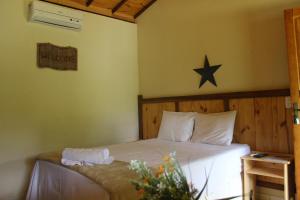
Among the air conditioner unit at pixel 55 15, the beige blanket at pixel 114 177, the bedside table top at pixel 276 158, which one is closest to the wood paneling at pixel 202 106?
the bedside table top at pixel 276 158

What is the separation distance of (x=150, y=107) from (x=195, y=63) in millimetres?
1043

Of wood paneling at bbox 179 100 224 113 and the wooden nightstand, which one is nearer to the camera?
the wooden nightstand

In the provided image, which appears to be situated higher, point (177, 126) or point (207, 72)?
point (207, 72)

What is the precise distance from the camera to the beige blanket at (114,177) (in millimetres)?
1645

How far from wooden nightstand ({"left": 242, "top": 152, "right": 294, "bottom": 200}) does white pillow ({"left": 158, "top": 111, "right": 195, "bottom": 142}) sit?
2.65 feet

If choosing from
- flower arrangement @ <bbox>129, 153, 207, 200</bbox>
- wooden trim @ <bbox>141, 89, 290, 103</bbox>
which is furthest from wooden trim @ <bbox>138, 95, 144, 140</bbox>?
flower arrangement @ <bbox>129, 153, 207, 200</bbox>

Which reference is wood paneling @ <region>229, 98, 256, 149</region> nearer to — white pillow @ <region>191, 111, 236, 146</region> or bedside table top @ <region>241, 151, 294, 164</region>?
white pillow @ <region>191, 111, 236, 146</region>

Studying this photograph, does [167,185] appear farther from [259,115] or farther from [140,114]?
[140,114]

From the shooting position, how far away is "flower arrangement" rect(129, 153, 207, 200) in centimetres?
91

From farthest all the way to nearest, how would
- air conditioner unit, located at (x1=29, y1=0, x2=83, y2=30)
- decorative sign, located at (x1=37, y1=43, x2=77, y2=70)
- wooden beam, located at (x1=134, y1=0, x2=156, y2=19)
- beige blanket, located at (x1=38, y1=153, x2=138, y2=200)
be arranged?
wooden beam, located at (x1=134, y1=0, x2=156, y2=19) < decorative sign, located at (x1=37, y1=43, x2=77, y2=70) < air conditioner unit, located at (x1=29, y1=0, x2=83, y2=30) < beige blanket, located at (x1=38, y1=153, x2=138, y2=200)

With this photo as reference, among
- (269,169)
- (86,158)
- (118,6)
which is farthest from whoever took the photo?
(118,6)

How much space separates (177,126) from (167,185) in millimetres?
2491

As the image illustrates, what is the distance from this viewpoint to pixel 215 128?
10.00ft

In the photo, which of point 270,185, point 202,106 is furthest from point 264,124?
point 202,106
